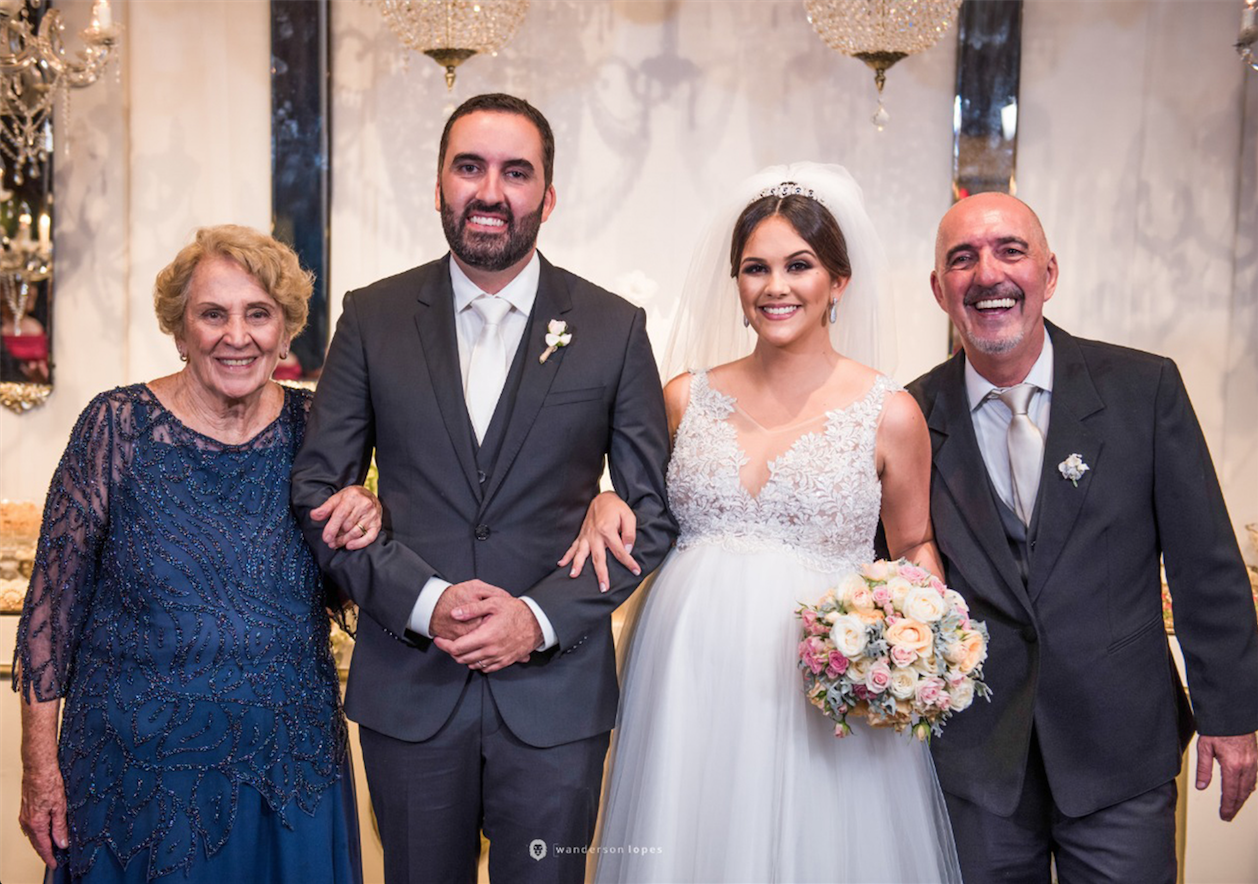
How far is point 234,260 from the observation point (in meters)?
2.48

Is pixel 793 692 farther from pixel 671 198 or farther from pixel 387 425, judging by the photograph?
pixel 671 198

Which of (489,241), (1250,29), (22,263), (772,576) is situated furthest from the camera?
(22,263)

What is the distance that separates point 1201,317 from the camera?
4523 mm

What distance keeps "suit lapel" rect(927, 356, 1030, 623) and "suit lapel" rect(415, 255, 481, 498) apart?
1082 mm

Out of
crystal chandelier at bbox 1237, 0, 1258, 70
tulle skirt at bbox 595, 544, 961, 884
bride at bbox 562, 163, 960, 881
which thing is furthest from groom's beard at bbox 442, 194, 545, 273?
crystal chandelier at bbox 1237, 0, 1258, 70

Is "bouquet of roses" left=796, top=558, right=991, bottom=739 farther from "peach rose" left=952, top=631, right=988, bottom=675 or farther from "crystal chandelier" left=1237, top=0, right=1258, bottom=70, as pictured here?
"crystal chandelier" left=1237, top=0, right=1258, bottom=70

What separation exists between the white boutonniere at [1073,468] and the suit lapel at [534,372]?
111 centimetres

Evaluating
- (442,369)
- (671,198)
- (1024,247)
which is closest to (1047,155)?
(671,198)

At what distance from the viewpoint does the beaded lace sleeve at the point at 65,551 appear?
2.38 meters

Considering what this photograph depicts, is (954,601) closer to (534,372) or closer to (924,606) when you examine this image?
(924,606)

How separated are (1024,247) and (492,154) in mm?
1217

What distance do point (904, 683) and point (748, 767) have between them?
0.40m

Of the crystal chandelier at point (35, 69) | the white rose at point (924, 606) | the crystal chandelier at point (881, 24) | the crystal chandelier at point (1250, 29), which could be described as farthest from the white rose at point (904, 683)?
the crystal chandelier at point (35, 69)

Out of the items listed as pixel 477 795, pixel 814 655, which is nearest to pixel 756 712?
pixel 814 655
